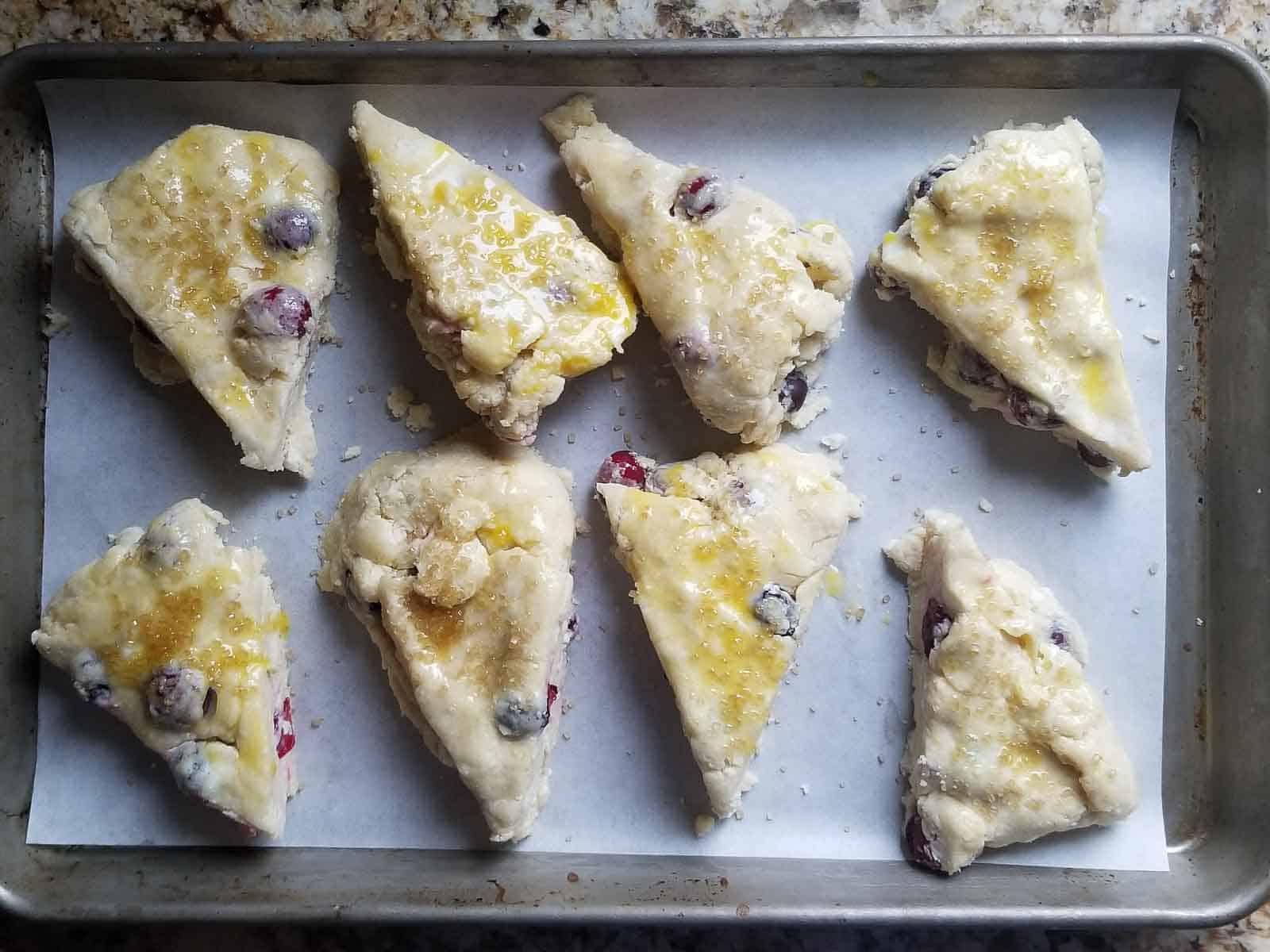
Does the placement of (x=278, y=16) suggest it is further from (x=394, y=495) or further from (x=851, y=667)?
(x=851, y=667)

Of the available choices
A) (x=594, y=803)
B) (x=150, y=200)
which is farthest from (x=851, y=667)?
(x=150, y=200)

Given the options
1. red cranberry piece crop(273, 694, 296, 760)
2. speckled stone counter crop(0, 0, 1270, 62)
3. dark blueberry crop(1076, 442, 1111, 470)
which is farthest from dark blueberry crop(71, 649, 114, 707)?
dark blueberry crop(1076, 442, 1111, 470)

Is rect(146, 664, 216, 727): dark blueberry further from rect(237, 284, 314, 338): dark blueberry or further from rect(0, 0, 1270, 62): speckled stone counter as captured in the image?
rect(0, 0, 1270, 62): speckled stone counter

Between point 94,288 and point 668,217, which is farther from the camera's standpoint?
point 94,288

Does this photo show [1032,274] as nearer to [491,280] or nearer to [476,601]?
[491,280]

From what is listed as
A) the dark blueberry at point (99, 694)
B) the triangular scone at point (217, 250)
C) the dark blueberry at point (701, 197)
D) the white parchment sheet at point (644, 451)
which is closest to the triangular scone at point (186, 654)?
the dark blueberry at point (99, 694)

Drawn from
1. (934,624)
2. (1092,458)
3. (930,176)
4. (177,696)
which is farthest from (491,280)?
(1092,458)

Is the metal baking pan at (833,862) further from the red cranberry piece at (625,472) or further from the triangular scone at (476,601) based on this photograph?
the red cranberry piece at (625,472)
